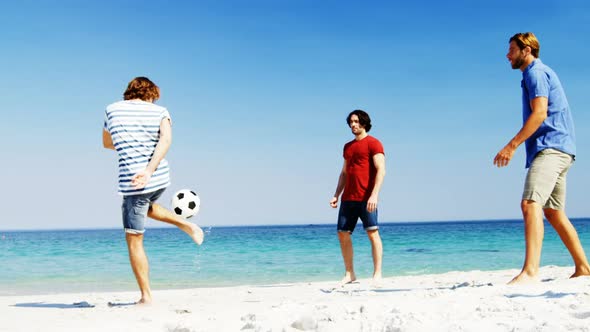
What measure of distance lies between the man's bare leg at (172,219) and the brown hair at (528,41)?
9.82 ft

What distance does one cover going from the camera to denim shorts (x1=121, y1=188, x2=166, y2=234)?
4094 mm

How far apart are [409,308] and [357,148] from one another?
306 cm

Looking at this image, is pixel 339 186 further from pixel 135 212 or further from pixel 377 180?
pixel 135 212

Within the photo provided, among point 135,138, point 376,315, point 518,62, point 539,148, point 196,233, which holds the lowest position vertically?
point 376,315

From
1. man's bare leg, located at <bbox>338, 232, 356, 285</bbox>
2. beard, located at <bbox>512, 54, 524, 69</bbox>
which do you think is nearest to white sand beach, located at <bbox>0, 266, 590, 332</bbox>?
beard, located at <bbox>512, 54, 524, 69</bbox>

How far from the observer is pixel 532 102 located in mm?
4441

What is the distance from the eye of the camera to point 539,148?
4.47 m

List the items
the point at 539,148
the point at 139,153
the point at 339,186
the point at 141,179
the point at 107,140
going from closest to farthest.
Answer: the point at 141,179, the point at 139,153, the point at 107,140, the point at 539,148, the point at 339,186

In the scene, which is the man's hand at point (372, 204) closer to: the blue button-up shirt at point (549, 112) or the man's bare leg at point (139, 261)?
the blue button-up shirt at point (549, 112)

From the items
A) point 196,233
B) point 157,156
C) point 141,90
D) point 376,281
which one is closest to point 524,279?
point 376,281

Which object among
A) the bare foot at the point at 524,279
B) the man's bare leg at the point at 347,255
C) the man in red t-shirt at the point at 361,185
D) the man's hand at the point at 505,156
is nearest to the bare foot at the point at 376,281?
the man in red t-shirt at the point at 361,185

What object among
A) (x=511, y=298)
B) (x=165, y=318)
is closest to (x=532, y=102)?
(x=511, y=298)

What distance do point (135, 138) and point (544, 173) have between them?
3091 millimetres

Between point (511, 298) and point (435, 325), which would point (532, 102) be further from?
point (435, 325)
